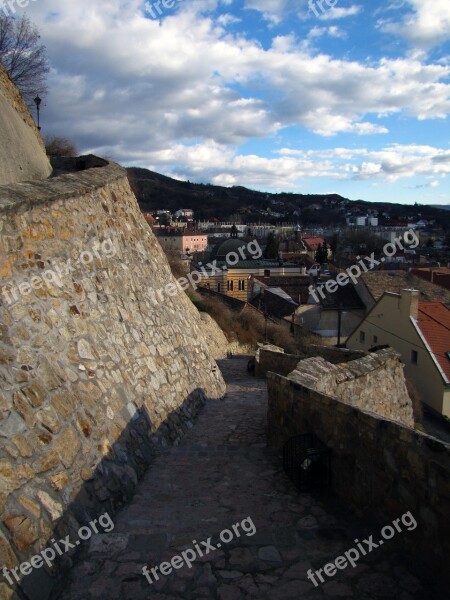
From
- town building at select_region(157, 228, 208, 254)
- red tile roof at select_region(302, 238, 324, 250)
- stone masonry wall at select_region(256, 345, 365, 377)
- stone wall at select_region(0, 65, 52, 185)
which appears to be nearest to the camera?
stone wall at select_region(0, 65, 52, 185)

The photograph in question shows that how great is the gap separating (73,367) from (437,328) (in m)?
19.9

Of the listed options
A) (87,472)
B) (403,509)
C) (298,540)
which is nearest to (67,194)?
(87,472)

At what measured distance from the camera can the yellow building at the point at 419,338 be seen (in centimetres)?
1898

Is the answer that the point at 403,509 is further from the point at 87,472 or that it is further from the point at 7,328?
the point at 7,328

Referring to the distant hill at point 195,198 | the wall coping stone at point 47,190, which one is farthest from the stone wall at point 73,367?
the distant hill at point 195,198

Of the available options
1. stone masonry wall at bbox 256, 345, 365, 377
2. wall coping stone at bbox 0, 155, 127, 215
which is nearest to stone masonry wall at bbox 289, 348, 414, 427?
stone masonry wall at bbox 256, 345, 365, 377

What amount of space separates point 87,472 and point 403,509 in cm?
256

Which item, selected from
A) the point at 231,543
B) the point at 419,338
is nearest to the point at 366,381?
the point at 231,543

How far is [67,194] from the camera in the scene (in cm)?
533

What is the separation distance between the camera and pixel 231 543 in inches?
143

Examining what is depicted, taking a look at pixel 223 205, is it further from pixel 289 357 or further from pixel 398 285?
pixel 289 357

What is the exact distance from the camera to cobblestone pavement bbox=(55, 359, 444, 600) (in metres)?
3.10

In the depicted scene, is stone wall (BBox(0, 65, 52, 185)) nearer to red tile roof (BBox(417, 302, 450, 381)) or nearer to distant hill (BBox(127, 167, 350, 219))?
red tile roof (BBox(417, 302, 450, 381))

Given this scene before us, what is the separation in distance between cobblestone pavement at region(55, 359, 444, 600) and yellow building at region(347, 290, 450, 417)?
52.7 ft
